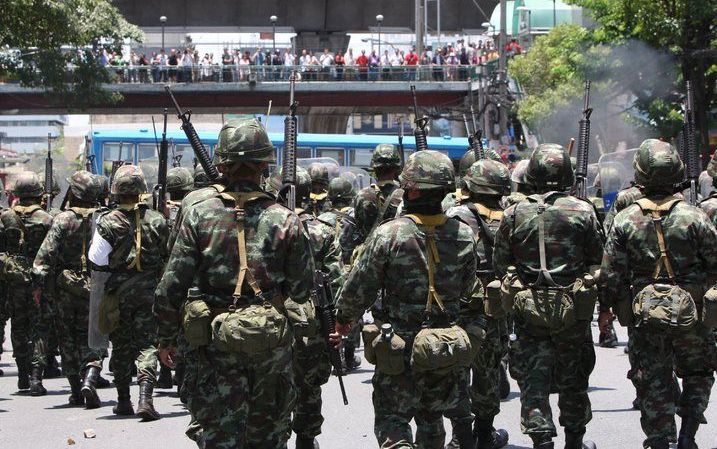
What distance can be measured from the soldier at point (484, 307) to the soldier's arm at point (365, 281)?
1390mm

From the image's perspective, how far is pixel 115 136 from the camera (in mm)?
32562

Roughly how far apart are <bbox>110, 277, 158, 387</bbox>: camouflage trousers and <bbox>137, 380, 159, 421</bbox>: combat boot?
56 mm

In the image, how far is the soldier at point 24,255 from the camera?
512 inches

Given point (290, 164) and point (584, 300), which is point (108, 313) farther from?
point (584, 300)

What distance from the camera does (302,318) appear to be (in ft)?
26.7

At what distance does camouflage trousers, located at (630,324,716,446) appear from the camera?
826 cm

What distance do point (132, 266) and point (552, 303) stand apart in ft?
12.9

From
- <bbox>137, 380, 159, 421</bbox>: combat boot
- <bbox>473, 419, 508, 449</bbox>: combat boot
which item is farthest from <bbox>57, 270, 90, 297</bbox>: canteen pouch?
<bbox>473, 419, 508, 449</bbox>: combat boot

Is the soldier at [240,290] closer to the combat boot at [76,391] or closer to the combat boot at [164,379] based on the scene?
the combat boot at [76,391]

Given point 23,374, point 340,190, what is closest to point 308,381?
point 340,190

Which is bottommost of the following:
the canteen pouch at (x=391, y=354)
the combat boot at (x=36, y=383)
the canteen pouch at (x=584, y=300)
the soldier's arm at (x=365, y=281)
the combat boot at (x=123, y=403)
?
the combat boot at (x=36, y=383)

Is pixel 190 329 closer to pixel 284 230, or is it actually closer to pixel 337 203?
pixel 284 230

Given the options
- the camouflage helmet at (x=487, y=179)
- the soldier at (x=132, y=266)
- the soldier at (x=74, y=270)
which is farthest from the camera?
the soldier at (x=74, y=270)

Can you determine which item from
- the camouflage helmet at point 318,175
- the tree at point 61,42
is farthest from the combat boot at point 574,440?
the tree at point 61,42
